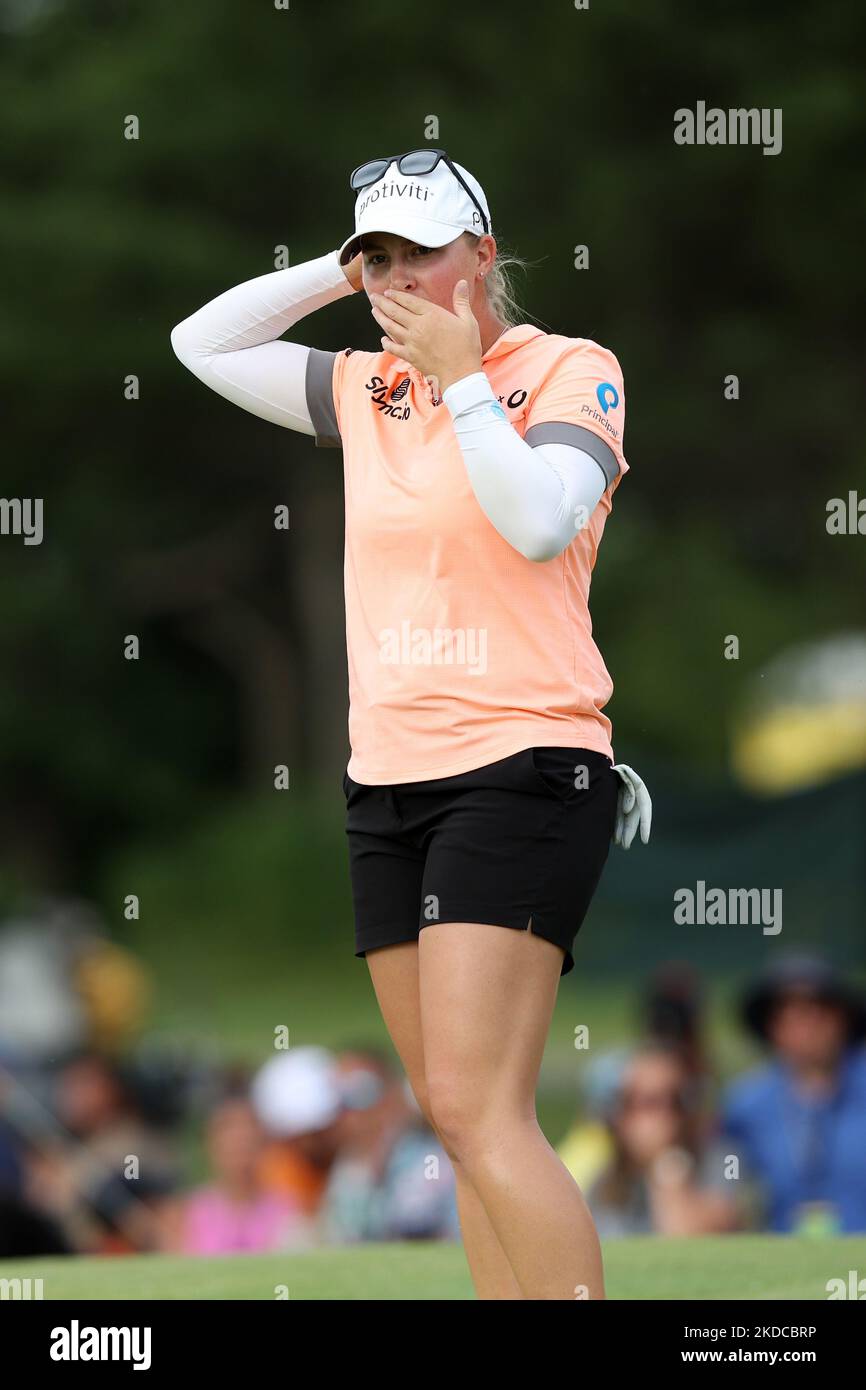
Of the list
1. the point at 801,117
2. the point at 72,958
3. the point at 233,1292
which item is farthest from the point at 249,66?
the point at 233,1292

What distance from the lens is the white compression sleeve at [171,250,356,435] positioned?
3887mm

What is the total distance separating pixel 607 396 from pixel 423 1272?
2.52 meters

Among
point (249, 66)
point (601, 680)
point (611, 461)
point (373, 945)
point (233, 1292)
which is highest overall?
point (249, 66)

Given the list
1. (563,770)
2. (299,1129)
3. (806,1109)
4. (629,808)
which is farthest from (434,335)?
(299,1129)

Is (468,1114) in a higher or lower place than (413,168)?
lower

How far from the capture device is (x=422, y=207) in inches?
135

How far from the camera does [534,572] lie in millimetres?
3375

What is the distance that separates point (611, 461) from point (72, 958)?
13.3 meters

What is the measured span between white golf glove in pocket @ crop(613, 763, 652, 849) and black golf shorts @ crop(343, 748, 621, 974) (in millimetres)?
94

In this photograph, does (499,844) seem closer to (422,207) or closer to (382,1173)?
(422,207)

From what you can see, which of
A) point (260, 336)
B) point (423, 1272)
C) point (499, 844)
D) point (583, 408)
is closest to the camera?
point (499, 844)

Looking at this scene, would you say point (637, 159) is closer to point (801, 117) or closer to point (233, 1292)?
point (801, 117)

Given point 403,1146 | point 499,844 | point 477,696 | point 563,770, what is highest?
point 477,696

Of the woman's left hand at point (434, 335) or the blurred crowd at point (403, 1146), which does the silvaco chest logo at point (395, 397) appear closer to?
the woman's left hand at point (434, 335)
